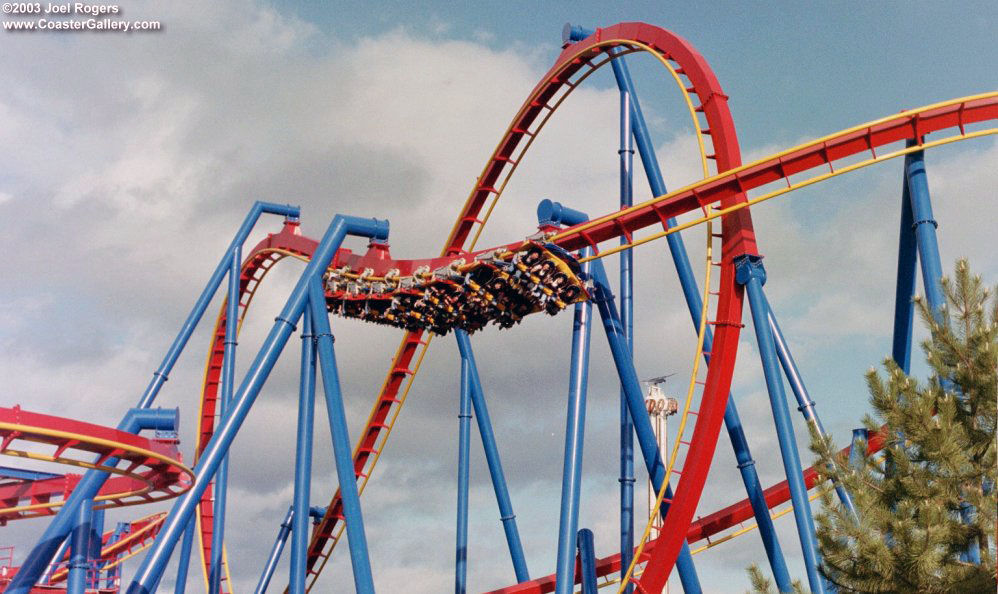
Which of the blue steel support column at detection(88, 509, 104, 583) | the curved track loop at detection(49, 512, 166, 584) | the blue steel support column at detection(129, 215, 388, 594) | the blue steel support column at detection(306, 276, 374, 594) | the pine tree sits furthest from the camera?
the curved track loop at detection(49, 512, 166, 584)

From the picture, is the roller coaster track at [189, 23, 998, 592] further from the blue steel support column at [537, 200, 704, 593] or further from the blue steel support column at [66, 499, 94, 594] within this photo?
the blue steel support column at [66, 499, 94, 594]

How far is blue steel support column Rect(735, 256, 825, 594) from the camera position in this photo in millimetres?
11703

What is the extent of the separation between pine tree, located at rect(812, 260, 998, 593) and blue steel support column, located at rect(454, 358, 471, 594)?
27.9 ft

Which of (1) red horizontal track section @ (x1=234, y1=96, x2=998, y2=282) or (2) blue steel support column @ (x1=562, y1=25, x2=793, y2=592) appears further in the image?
(2) blue steel support column @ (x1=562, y1=25, x2=793, y2=592)

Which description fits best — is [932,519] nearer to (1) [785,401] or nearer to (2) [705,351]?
(1) [785,401]

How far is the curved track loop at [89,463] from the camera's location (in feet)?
33.5

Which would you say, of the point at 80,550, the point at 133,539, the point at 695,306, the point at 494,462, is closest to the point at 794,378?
the point at 695,306

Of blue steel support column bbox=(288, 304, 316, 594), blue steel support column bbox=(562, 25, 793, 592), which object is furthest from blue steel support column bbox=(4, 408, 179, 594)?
blue steel support column bbox=(562, 25, 793, 592)

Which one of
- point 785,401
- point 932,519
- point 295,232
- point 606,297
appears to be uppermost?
point 295,232

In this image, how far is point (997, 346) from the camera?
311 inches

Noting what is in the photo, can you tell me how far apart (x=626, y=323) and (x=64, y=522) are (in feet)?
21.7

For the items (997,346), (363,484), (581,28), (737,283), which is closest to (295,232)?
(363,484)

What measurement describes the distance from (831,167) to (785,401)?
2373 millimetres

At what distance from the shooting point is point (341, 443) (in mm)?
13125
